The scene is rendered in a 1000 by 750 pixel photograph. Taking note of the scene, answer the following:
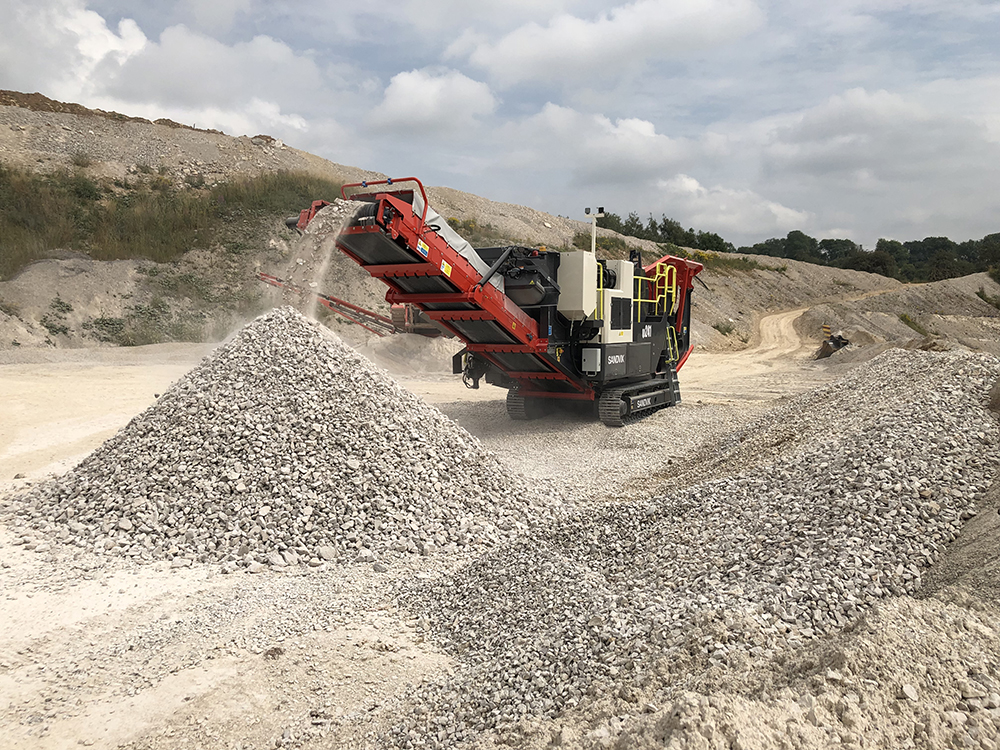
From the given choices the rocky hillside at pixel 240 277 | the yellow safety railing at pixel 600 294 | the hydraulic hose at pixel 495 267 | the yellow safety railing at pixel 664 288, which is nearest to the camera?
the hydraulic hose at pixel 495 267

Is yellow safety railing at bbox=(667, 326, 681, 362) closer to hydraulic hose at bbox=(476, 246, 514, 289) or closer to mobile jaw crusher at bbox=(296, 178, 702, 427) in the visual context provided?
mobile jaw crusher at bbox=(296, 178, 702, 427)

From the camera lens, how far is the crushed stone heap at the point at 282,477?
526cm

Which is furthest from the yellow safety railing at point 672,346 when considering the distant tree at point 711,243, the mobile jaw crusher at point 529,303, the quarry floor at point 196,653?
the distant tree at point 711,243

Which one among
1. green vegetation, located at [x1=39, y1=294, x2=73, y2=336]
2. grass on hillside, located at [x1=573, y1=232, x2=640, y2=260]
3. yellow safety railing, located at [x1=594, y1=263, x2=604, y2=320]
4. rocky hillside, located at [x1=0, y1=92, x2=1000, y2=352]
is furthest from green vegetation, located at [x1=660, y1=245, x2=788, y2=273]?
green vegetation, located at [x1=39, y1=294, x2=73, y2=336]

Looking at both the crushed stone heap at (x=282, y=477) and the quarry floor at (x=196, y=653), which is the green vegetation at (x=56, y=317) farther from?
the crushed stone heap at (x=282, y=477)

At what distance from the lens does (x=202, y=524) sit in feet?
17.4

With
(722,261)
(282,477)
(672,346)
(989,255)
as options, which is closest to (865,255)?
(989,255)

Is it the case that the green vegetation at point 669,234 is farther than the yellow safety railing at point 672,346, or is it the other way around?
the green vegetation at point 669,234

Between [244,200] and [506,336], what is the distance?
60.5 ft

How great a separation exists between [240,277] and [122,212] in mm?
4620

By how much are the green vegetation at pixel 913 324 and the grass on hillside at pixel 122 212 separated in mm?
23068

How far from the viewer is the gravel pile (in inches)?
A: 130

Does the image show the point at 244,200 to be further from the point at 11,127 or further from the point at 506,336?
the point at 506,336

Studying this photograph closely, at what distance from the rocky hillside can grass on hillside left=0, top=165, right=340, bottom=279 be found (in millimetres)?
545
